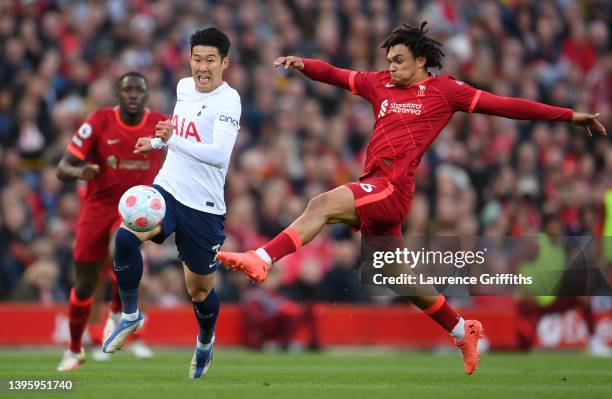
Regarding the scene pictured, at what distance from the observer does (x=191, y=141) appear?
10.3m

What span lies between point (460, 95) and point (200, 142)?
2.31 m

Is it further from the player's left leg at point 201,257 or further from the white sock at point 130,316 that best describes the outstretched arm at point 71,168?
the white sock at point 130,316

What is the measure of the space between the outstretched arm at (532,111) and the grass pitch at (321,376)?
2214 mm

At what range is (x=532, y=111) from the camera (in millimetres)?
10633

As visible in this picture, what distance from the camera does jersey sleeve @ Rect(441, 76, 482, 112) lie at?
10906mm

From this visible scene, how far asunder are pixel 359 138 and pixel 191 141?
1137 centimetres

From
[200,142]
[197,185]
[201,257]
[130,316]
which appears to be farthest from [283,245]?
[130,316]

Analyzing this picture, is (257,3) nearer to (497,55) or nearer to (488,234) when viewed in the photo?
(497,55)

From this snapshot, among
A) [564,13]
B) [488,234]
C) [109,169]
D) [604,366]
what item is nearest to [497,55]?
[564,13]

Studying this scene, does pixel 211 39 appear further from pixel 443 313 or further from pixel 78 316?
pixel 78 316

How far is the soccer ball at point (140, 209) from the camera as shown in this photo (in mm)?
9969

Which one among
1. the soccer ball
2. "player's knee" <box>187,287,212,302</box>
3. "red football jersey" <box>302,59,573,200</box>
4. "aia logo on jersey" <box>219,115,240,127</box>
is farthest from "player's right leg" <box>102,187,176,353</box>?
"red football jersey" <box>302,59,573,200</box>

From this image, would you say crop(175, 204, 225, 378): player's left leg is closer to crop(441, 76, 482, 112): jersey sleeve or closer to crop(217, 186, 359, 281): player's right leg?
crop(217, 186, 359, 281): player's right leg

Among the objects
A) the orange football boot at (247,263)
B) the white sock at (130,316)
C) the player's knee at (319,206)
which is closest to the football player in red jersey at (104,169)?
the white sock at (130,316)
